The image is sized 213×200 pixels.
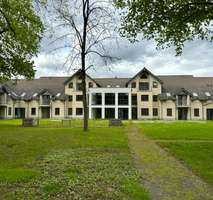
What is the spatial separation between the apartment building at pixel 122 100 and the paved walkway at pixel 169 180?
68853mm

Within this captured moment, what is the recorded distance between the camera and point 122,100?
86875 millimetres

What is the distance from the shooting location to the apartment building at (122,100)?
86.4 metres

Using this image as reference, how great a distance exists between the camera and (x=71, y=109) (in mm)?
90188

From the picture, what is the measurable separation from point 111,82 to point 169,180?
82.2 metres

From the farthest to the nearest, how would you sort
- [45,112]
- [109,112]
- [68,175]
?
[45,112] → [109,112] → [68,175]

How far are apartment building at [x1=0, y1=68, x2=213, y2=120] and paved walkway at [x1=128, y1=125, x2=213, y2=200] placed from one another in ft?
226

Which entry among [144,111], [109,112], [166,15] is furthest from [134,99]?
[166,15]

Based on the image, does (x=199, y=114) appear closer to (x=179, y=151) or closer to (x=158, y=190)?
(x=179, y=151)

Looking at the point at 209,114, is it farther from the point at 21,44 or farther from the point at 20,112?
the point at 21,44

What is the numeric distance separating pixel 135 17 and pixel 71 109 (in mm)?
68336

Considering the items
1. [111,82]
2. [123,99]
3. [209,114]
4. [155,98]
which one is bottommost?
[209,114]

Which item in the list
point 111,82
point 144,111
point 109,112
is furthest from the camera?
point 111,82

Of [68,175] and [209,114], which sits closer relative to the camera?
[68,175]

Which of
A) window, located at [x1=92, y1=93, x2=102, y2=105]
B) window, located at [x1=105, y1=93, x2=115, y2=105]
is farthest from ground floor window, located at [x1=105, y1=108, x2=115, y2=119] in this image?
window, located at [x1=92, y1=93, x2=102, y2=105]
